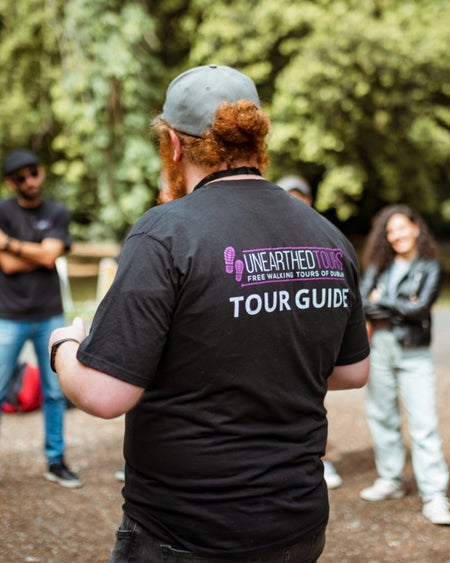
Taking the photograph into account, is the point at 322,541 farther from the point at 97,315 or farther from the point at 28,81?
the point at 28,81

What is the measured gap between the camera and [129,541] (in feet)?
6.24

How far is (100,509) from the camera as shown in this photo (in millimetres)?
4898

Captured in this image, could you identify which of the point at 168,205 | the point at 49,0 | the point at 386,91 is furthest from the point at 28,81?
the point at 168,205

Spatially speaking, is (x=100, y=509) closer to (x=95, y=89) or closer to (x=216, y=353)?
(x=216, y=353)

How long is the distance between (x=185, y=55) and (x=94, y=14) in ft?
11.8

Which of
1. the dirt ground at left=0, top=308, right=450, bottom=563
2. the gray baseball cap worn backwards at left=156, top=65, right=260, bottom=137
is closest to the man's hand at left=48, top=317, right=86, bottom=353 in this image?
the gray baseball cap worn backwards at left=156, top=65, right=260, bottom=137

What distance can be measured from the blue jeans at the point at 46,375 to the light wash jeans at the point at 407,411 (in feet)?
6.75

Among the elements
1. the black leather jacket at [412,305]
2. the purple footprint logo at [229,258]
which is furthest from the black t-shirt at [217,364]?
the black leather jacket at [412,305]

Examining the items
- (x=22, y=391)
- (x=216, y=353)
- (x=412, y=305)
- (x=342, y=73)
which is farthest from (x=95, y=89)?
(x=216, y=353)

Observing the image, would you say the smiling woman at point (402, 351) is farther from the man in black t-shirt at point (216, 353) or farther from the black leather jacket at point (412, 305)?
the man in black t-shirt at point (216, 353)

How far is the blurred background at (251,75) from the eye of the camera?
631 inches

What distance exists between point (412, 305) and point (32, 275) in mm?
2451

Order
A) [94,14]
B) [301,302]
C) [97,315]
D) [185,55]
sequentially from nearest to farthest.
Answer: [97,315] → [301,302] → [94,14] → [185,55]

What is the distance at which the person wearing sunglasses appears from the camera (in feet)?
16.9
